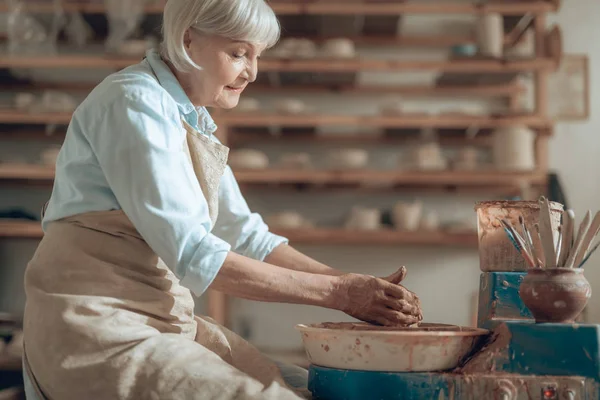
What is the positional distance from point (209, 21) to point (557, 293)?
0.91m

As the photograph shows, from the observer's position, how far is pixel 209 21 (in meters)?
1.70

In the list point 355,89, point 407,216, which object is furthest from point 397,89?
point 407,216

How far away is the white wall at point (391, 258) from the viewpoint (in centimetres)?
491

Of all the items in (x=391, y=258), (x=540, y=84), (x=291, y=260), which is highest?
(x=540, y=84)

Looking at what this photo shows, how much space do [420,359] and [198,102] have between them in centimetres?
78

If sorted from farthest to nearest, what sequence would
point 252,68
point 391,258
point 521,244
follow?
point 391,258, point 252,68, point 521,244

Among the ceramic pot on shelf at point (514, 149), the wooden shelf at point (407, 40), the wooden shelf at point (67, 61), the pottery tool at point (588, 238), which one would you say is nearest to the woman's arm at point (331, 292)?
the pottery tool at point (588, 238)

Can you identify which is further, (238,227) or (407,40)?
(407,40)

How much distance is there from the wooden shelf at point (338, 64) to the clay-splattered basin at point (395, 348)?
3.17 meters

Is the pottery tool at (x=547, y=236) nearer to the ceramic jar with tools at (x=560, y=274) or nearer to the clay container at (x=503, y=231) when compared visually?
the ceramic jar with tools at (x=560, y=274)

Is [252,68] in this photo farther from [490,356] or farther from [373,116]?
[373,116]

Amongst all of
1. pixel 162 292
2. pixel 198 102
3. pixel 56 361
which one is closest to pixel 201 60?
pixel 198 102

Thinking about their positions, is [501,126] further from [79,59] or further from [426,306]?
[79,59]

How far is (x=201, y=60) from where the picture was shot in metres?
1.75
